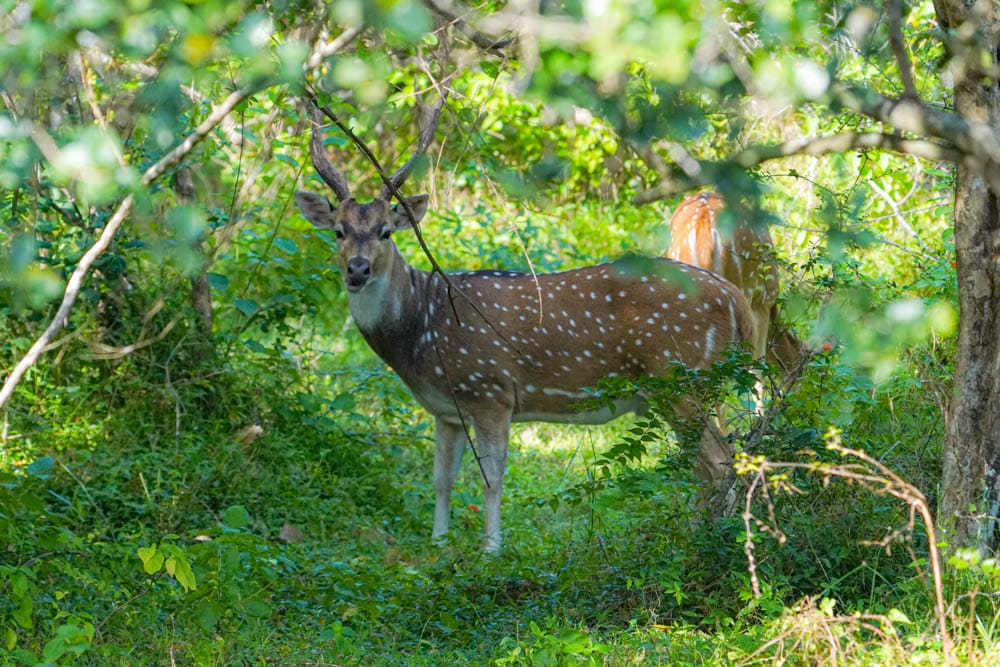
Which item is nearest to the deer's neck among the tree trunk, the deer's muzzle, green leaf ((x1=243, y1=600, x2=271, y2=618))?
the deer's muzzle

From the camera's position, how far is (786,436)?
5.21m

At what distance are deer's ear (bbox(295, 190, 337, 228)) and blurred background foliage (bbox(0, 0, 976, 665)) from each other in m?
0.27

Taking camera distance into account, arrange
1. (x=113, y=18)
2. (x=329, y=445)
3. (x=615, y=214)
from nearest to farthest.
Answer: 1. (x=113, y=18)
2. (x=329, y=445)
3. (x=615, y=214)

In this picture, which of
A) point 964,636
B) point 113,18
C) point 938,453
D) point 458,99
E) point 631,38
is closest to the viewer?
point 631,38

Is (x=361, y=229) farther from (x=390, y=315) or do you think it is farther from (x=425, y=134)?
(x=425, y=134)

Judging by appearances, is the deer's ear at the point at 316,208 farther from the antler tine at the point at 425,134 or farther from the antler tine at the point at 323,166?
the antler tine at the point at 425,134

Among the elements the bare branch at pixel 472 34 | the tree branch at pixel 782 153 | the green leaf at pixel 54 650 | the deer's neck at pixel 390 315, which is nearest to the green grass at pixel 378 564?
the green leaf at pixel 54 650

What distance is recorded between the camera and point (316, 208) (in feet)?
24.6

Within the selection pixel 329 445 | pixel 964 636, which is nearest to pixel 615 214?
pixel 329 445

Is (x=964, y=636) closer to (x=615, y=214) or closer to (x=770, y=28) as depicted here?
(x=770, y=28)

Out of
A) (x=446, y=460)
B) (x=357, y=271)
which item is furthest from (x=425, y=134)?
(x=446, y=460)

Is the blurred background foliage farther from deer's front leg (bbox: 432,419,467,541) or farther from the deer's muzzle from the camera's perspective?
the deer's muzzle

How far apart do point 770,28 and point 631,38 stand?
50cm

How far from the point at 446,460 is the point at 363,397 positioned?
1478 millimetres
